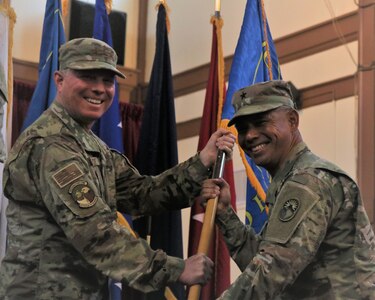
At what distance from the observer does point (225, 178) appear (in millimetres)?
4391

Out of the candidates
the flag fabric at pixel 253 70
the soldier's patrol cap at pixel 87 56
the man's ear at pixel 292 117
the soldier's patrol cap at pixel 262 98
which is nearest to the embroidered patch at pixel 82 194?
the soldier's patrol cap at pixel 87 56

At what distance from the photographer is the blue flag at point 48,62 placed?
14.1 ft

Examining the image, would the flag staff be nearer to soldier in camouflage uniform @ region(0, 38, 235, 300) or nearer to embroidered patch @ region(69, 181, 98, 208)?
soldier in camouflage uniform @ region(0, 38, 235, 300)

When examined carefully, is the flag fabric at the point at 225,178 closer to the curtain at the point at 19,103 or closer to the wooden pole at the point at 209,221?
the wooden pole at the point at 209,221

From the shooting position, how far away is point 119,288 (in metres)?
4.11

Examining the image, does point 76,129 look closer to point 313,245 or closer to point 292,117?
point 292,117

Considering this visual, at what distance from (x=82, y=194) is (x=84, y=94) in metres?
0.38

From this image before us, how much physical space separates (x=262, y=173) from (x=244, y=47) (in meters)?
0.74

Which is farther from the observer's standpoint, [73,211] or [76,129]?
[76,129]

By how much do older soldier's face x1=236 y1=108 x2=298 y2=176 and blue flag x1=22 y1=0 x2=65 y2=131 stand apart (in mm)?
1891

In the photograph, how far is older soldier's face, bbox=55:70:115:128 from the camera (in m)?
2.71

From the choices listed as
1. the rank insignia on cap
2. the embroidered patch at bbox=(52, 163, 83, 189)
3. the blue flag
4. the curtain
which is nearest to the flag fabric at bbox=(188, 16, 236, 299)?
the blue flag

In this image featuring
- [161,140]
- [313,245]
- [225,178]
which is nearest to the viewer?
[313,245]

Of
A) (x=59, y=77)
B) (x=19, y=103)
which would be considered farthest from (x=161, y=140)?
(x=59, y=77)
